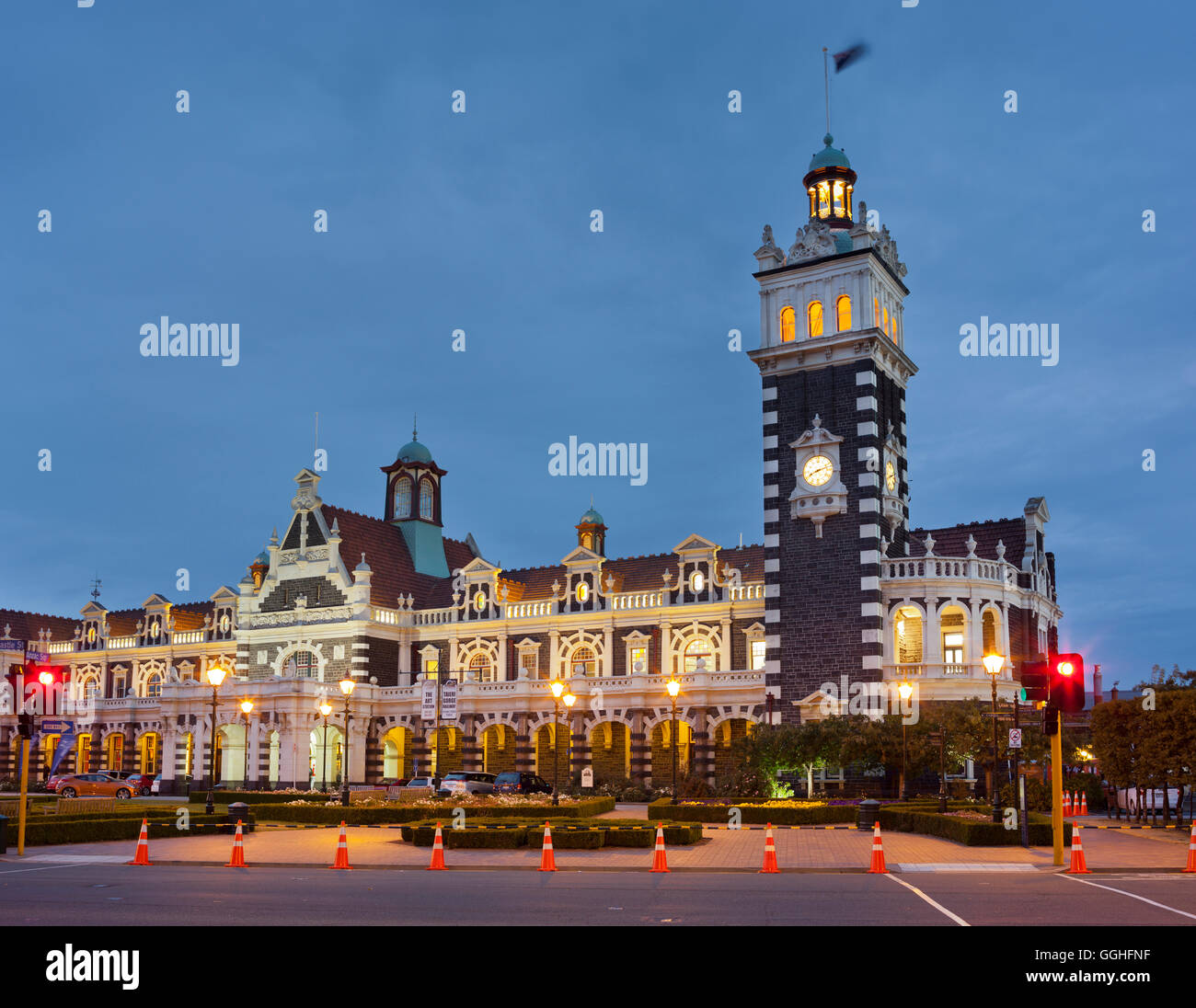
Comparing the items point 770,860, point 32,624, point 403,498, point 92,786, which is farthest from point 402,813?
point 32,624

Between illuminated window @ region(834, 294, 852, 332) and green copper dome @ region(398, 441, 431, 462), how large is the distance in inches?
1338

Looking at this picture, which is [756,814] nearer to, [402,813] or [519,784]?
[402,813]

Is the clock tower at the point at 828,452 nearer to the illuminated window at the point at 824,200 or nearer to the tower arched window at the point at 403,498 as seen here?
the illuminated window at the point at 824,200

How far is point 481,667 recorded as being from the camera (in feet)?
227

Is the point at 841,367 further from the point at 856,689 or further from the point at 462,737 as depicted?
the point at 462,737

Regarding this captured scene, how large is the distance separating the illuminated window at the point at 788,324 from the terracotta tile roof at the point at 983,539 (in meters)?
11.1

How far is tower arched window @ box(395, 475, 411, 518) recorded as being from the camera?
262 ft

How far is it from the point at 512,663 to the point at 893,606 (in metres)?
23.9

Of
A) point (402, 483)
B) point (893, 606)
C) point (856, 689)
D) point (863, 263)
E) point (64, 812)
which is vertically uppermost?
point (863, 263)

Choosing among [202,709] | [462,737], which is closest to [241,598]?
[202,709]

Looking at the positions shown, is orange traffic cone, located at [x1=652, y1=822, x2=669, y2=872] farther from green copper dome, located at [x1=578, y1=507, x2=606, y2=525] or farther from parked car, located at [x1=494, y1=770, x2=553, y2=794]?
green copper dome, located at [x1=578, y1=507, x2=606, y2=525]

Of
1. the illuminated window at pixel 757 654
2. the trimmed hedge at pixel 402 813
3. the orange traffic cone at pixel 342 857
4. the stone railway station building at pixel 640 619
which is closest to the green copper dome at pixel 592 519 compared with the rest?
the stone railway station building at pixel 640 619

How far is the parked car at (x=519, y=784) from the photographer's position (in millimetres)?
53562

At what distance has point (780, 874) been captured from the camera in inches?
925
